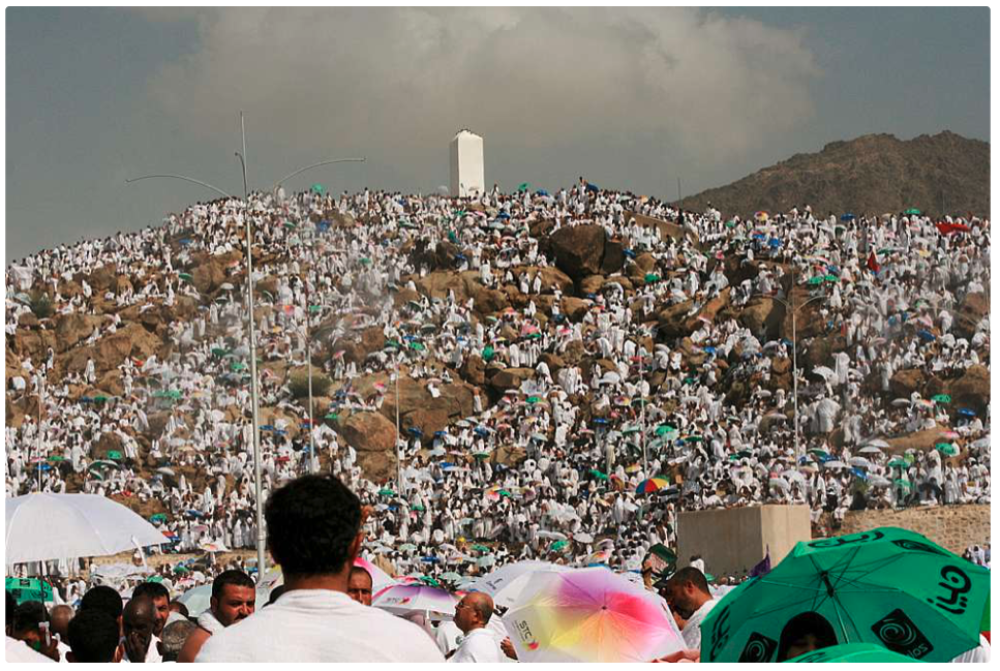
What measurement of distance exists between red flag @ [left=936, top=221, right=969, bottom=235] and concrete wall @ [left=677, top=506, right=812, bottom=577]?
3106 cm

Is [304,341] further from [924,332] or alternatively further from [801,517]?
[801,517]

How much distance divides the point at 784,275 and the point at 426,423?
14.3 meters

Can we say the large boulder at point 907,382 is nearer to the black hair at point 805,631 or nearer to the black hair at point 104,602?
the black hair at point 104,602

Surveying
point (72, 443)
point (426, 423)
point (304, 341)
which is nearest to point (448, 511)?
point (426, 423)

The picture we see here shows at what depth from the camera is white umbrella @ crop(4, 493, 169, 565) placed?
1040 cm

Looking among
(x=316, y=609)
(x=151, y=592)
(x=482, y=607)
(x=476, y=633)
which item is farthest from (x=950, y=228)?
(x=316, y=609)

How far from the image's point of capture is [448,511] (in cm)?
3762

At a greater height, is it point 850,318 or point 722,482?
point 850,318

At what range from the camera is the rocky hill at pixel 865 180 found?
131m

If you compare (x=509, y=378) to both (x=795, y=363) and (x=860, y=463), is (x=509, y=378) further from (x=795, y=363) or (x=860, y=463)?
(x=860, y=463)

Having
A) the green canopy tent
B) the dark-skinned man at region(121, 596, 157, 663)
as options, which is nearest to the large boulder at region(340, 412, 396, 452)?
the green canopy tent

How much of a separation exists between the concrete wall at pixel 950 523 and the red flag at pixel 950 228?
2142cm

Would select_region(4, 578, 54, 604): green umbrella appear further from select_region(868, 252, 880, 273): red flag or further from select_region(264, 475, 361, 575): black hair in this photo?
select_region(868, 252, 880, 273): red flag

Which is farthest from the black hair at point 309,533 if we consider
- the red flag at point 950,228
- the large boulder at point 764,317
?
the red flag at point 950,228
